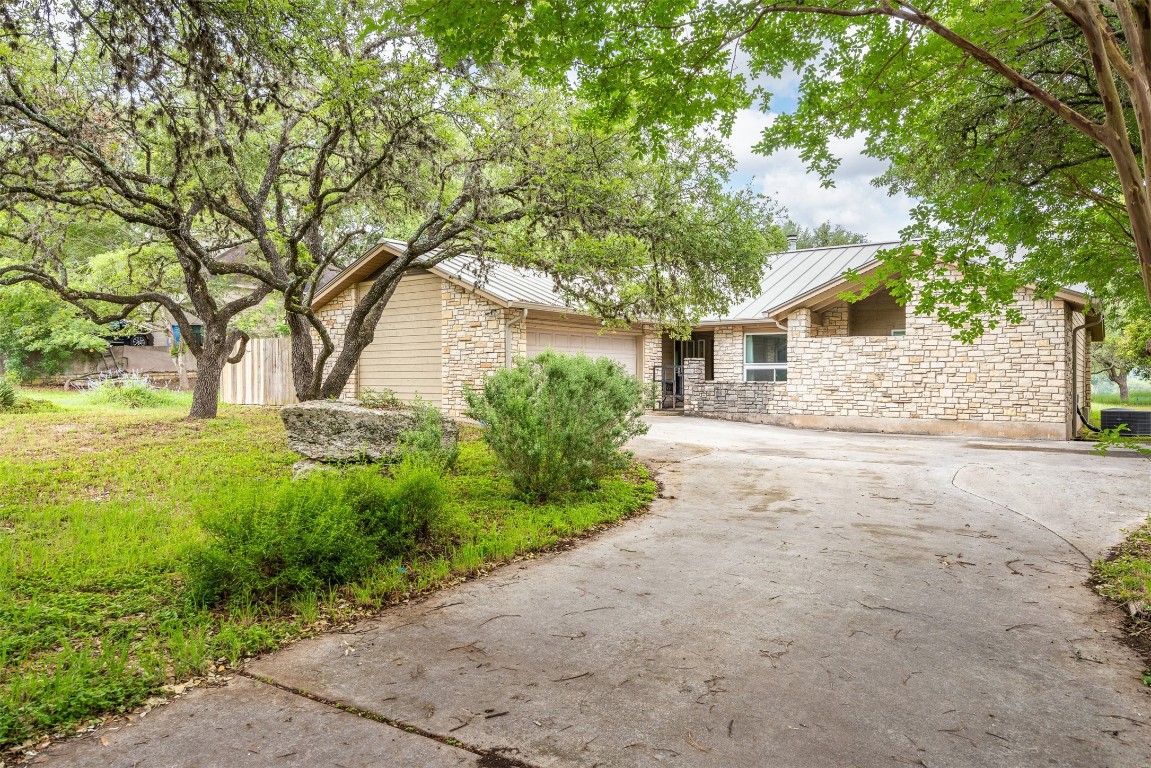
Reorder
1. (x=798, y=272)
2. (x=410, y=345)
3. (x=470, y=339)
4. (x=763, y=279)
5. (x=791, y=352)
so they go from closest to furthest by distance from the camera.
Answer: (x=470, y=339)
(x=791, y=352)
(x=410, y=345)
(x=763, y=279)
(x=798, y=272)

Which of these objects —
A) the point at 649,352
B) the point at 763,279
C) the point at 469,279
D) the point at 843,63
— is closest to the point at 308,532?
the point at 843,63

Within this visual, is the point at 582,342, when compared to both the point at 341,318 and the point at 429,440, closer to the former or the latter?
the point at 341,318

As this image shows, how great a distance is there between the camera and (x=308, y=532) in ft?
13.7

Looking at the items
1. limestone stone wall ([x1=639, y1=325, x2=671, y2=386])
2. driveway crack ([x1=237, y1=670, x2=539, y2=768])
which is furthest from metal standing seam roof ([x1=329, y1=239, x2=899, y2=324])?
→ driveway crack ([x1=237, y1=670, x2=539, y2=768])

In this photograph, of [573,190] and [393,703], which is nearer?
[393,703]

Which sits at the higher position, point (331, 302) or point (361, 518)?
point (331, 302)

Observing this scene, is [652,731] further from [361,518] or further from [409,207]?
[409,207]

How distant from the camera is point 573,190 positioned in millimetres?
8125

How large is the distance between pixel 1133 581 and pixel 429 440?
633 centimetres

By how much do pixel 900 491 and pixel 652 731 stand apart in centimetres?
635

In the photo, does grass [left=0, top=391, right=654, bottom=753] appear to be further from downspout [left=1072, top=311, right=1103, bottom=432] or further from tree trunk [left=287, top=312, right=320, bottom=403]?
downspout [left=1072, top=311, right=1103, bottom=432]

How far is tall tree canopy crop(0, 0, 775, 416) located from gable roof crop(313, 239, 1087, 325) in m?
2.14

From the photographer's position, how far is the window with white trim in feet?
58.9

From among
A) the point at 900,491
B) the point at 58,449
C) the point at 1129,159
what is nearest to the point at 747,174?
the point at 900,491
